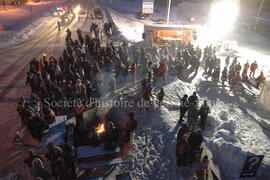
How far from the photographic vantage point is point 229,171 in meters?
9.34

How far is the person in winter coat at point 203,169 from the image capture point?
8.10m

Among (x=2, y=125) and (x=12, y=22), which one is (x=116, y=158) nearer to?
(x=2, y=125)

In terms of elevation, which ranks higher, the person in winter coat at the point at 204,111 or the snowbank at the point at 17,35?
the snowbank at the point at 17,35

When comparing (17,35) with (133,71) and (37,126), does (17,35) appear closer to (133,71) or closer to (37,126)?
(133,71)

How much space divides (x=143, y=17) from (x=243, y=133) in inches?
1517

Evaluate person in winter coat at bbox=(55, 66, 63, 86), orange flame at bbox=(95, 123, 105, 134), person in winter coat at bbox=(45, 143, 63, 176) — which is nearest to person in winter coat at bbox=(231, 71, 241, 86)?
orange flame at bbox=(95, 123, 105, 134)

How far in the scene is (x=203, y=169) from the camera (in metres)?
8.18

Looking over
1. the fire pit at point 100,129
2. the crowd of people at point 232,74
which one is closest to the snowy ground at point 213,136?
the crowd of people at point 232,74

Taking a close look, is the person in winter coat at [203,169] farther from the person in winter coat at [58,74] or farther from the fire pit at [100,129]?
the person in winter coat at [58,74]

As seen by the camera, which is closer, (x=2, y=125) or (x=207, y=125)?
(x=2, y=125)

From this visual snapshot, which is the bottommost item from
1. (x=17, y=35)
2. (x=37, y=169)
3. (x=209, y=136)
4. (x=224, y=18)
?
(x=209, y=136)

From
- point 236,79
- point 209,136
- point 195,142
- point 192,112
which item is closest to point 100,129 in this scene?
point 195,142

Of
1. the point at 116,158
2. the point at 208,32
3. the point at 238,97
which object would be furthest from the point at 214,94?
the point at 208,32

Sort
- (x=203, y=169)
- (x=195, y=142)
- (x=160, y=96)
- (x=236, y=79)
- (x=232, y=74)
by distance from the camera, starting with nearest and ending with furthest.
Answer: (x=203, y=169) → (x=195, y=142) → (x=160, y=96) → (x=236, y=79) → (x=232, y=74)
